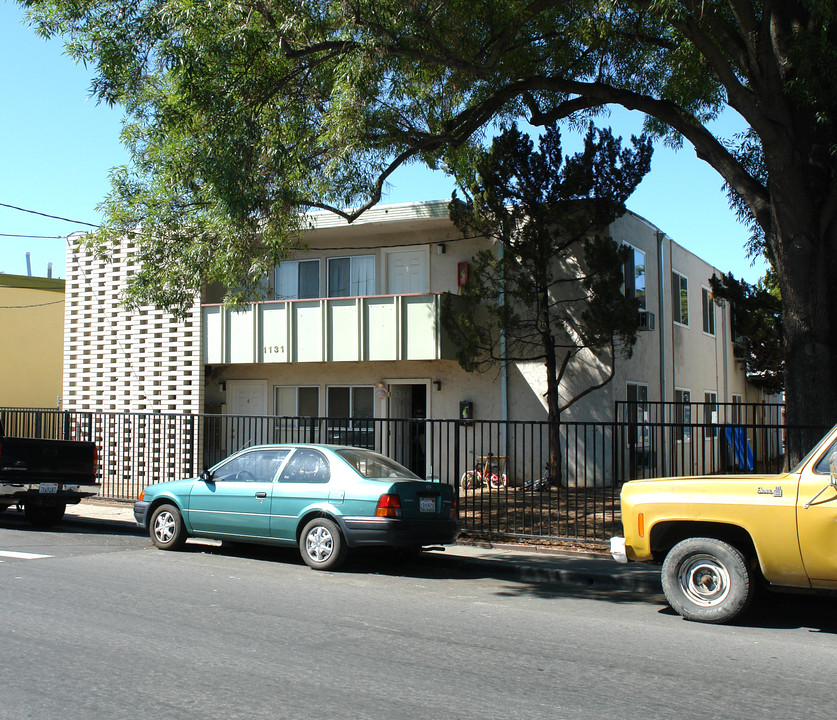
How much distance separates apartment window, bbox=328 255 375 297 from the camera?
69.3 ft

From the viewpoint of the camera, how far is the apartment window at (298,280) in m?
21.8

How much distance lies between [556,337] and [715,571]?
37.1 ft

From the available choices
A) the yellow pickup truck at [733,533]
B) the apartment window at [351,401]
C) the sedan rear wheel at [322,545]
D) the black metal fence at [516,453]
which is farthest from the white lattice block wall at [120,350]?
the yellow pickup truck at [733,533]

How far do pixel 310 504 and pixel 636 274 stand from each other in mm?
12708

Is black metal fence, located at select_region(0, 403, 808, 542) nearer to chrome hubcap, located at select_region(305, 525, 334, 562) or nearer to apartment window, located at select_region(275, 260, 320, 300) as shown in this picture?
chrome hubcap, located at select_region(305, 525, 334, 562)

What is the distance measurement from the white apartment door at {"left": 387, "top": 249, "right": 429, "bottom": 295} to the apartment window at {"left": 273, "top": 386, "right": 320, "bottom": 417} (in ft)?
11.1

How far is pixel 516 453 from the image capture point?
14320 mm

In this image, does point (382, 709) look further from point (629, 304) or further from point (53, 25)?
point (629, 304)

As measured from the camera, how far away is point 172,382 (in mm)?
21891

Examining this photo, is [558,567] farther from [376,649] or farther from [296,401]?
[296,401]

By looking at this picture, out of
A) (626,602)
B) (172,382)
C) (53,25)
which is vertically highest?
(53,25)

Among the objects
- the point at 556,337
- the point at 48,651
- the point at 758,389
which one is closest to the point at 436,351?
the point at 556,337

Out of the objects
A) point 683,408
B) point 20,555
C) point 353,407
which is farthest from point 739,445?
point 20,555

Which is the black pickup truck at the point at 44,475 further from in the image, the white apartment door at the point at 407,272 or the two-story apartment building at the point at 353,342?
the white apartment door at the point at 407,272
